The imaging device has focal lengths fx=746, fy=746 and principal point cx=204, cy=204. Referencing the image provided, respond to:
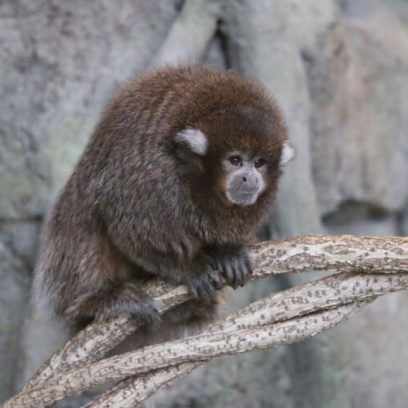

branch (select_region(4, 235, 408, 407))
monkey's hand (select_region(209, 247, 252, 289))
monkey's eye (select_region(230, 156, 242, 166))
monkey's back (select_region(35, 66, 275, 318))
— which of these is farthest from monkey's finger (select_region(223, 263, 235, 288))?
monkey's eye (select_region(230, 156, 242, 166))

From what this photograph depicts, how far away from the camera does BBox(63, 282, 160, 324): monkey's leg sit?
103 inches

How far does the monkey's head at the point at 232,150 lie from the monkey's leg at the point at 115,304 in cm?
43

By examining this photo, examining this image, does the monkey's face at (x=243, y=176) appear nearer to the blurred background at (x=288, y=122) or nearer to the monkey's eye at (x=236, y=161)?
the monkey's eye at (x=236, y=161)

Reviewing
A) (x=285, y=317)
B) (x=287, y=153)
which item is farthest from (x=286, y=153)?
(x=285, y=317)

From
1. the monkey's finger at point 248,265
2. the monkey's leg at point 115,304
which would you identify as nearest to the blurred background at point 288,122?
the monkey's leg at point 115,304

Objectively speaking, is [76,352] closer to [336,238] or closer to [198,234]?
[198,234]

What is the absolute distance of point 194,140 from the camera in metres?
2.59

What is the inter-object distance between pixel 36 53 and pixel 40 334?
54.4 inches

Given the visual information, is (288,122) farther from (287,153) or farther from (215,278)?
(215,278)

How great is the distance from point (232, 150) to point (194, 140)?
0.46 ft

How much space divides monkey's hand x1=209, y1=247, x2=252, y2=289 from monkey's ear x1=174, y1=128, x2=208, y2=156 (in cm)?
37

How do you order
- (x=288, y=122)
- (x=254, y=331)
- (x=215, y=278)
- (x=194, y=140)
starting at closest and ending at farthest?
(x=254, y=331) → (x=194, y=140) → (x=215, y=278) → (x=288, y=122)

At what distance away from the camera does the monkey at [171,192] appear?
103 inches

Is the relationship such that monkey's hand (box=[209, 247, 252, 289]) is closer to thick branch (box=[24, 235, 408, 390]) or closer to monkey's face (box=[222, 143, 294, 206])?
thick branch (box=[24, 235, 408, 390])
